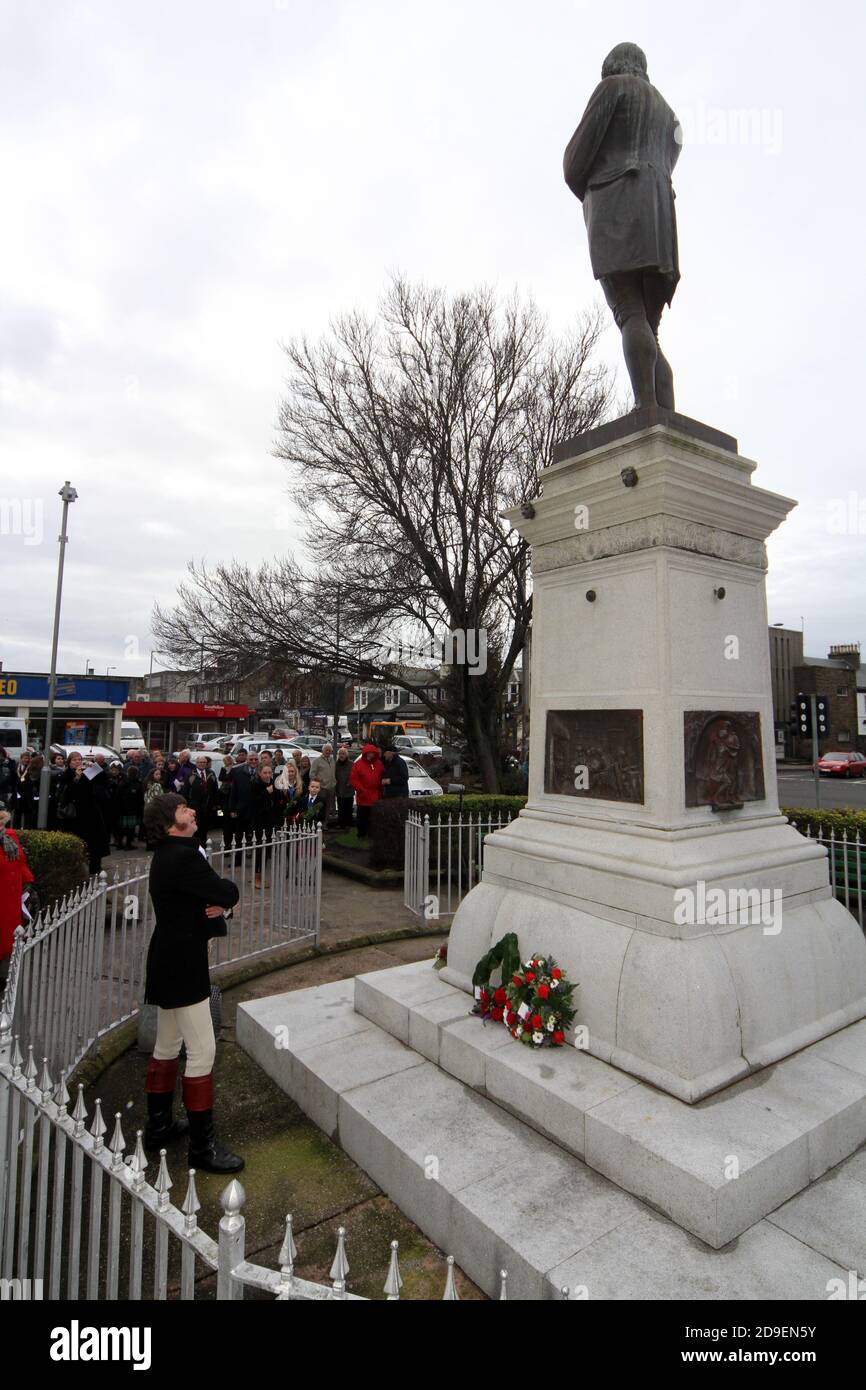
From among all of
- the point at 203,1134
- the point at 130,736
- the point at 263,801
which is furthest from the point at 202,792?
the point at 130,736

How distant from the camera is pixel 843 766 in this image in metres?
36.6

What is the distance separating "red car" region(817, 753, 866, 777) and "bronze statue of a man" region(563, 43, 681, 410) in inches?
1460

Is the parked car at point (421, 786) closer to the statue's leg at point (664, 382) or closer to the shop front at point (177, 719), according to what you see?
the statue's leg at point (664, 382)

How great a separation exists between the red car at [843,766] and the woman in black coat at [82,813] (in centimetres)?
3636

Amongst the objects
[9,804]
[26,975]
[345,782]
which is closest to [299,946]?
[26,975]

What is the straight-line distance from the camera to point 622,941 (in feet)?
12.2

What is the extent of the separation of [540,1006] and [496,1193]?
1.01m

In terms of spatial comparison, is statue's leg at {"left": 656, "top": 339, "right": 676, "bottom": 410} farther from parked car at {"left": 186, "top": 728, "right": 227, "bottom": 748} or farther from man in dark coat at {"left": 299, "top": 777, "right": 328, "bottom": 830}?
parked car at {"left": 186, "top": 728, "right": 227, "bottom": 748}

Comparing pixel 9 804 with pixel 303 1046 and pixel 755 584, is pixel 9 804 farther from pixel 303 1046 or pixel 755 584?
pixel 755 584

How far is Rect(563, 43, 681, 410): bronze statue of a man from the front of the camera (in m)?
4.56

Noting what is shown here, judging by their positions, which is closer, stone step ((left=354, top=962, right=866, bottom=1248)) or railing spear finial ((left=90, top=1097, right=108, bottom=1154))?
railing spear finial ((left=90, top=1097, right=108, bottom=1154))

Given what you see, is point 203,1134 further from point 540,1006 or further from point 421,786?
point 421,786

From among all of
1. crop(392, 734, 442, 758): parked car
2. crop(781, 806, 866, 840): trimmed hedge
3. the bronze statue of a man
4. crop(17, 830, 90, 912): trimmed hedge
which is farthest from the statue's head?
crop(392, 734, 442, 758): parked car

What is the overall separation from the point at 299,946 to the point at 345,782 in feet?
24.5
